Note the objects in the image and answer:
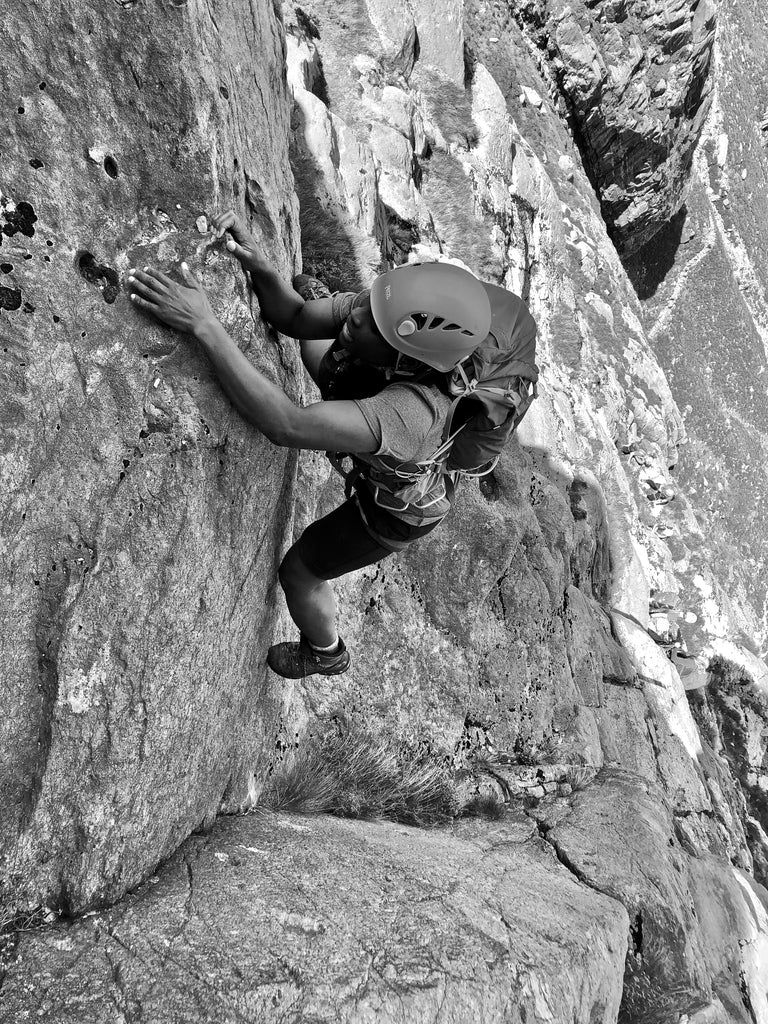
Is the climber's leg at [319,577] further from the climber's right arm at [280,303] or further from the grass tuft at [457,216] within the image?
the grass tuft at [457,216]

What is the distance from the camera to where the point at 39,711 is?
3256mm

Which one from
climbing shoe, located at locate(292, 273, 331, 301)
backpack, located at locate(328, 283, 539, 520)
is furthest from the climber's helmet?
climbing shoe, located at locate(292, 273, 331, 301)

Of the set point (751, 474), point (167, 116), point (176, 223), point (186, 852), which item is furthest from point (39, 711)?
point (751, 474)

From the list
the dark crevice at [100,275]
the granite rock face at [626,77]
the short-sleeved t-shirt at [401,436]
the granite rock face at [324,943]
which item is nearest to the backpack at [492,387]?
the short-sleeved t-shirt at [401,436]

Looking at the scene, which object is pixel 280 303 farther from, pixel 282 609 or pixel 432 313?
→ pixel 282 609

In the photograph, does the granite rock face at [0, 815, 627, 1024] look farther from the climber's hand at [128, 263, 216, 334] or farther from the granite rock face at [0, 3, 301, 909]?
the climber's hand at [128, 263, 216, 334]

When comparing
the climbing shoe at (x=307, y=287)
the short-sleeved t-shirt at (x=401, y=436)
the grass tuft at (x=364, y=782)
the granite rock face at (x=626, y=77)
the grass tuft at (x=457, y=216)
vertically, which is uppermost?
the granite rock face at (x=626, y=77)

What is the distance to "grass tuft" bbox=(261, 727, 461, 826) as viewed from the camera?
16.9 ft

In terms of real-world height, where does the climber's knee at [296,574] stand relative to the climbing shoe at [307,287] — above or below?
below

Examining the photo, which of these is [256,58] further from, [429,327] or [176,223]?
[429,327]

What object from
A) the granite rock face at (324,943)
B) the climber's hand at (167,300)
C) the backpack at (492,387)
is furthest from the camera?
the backpack at (492,387)

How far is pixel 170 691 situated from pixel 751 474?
25710 millimetres

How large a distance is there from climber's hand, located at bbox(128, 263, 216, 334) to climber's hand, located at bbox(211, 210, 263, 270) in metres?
0.38

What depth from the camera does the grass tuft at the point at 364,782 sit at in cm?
516
